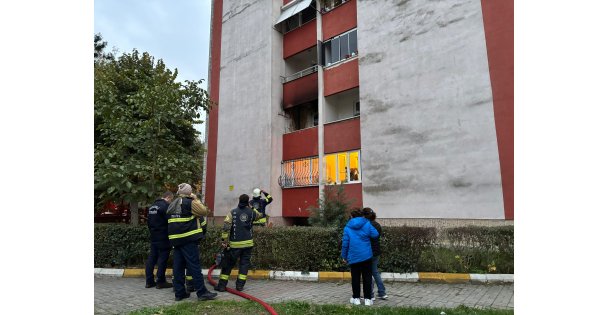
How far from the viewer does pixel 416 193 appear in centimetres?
1396

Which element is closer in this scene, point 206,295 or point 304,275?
point 206,295

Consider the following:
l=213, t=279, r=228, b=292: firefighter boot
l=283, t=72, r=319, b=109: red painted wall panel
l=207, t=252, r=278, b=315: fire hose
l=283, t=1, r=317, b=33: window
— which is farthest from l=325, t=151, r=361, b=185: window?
l=213, t=279, r=228, b=292: firefighter boot

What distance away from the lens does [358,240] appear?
620cm

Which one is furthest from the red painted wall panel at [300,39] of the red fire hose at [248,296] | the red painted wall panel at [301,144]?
the red fire hose at [248,296]

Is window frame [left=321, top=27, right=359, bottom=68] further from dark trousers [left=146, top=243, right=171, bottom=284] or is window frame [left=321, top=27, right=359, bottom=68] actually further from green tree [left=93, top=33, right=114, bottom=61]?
green tree [left=93, top=33, right=114, bottom=61]

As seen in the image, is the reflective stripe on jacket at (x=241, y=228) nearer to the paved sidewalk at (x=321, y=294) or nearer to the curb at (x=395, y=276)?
the paved sidewalk at (x=321, y=294)

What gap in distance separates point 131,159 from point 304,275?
5.44 metres

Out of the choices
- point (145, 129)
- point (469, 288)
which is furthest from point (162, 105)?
point (469, 288)

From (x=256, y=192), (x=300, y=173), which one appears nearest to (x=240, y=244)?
(x=256, y=192)

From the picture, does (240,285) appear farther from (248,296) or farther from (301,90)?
(301,90)

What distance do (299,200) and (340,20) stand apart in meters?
8.74

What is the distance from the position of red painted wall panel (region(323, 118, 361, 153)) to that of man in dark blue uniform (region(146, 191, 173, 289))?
10.2m

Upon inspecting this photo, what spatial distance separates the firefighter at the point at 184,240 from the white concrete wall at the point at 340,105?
1226cm

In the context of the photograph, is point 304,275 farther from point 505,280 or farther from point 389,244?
point 505,280
